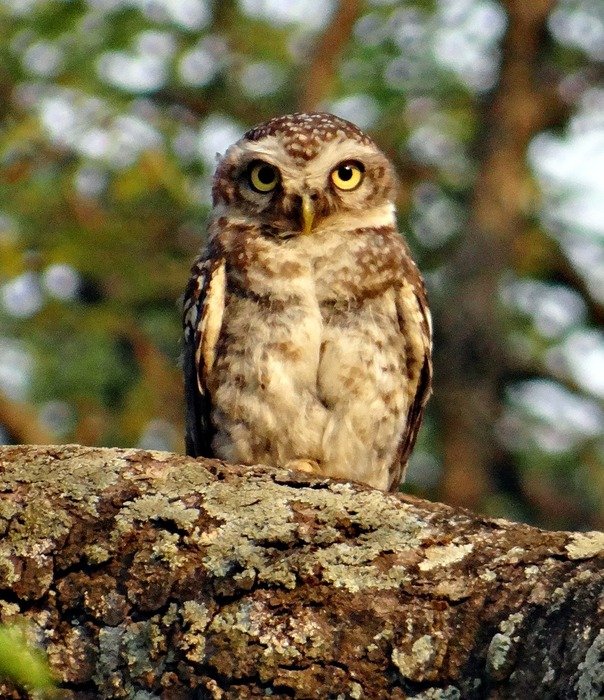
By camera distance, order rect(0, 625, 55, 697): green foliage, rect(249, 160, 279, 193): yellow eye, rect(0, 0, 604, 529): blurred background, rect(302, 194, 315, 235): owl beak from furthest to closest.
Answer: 1. rect(0, 0, 604, 529): blurred background
2. rect(249, 160, 279, 193): yellow eye
3. rect(302, 194, 315, 235): owl beak
4. rect(0, 625, 55, 697): green foliage

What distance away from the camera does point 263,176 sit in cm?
500

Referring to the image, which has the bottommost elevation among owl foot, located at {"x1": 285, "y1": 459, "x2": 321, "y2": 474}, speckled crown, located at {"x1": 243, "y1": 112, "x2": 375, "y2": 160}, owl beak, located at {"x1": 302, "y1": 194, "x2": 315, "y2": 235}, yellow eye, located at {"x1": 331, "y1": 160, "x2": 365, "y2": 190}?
owl foot, located at {"x1": 285, "y1": 459, "x2": 321, "y2": 474}

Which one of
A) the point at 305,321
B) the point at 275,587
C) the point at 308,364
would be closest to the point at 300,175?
the point at 305,321

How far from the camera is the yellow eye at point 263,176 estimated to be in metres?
4.97

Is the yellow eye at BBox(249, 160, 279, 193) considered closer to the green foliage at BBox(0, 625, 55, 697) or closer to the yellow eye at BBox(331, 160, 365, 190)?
the yellow eye at BBox(331, 160, 365, 190)

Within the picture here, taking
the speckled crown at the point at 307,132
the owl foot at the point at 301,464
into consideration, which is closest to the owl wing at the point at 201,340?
the owl foot at the point at 301,464

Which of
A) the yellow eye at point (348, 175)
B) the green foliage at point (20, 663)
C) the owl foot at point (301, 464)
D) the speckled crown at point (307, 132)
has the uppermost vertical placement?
the speckled crown at point (307, 132)

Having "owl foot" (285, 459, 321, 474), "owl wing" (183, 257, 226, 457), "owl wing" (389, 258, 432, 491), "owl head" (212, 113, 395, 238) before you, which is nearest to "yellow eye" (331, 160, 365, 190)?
"owl head" (212, 113, 395, 238)

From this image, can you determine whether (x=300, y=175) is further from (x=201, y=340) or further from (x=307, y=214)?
(x=201, y=340)

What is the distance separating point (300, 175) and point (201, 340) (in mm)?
828

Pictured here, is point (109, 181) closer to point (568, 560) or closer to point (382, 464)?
point (382, 464)

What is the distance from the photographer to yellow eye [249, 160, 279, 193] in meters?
4.97

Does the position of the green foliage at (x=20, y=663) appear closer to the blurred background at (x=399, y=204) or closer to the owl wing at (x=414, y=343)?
the owl wing at (x=414, y=343)

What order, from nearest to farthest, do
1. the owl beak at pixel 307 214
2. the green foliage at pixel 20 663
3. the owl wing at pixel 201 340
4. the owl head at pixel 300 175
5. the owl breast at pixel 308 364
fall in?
the green foliage at pixel 20 663 < the owl breast at pixel 308 364 < the owl wing at pixel 201 340 < the owl beak at pixel 307 214 < the owl head at pixel 300 175
